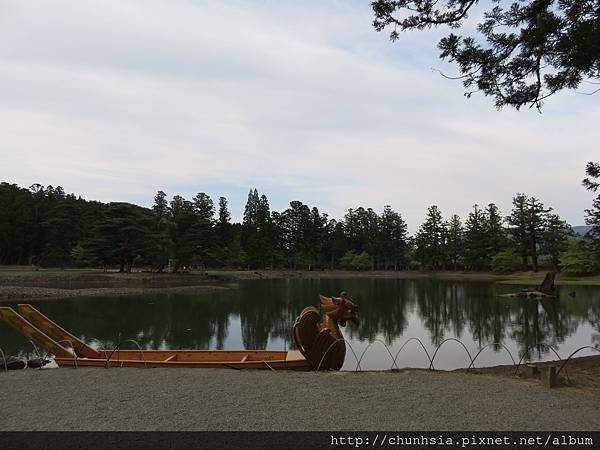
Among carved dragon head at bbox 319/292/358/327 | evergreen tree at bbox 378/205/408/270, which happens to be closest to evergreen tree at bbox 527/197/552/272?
evergreen tree at bbox 378/205/408/270

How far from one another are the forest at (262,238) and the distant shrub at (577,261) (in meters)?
0.10

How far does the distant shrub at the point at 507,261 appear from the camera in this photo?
48500 millimetres

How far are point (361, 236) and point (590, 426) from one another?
64.2 metres

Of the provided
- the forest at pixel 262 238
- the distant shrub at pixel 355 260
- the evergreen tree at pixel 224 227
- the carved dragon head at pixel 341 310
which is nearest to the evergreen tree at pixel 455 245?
the forest at pixel 262 238

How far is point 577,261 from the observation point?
128 ft

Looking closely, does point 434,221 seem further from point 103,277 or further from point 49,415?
point 49,415

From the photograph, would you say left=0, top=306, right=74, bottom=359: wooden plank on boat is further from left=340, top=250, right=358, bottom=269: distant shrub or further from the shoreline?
left=340, top=250, right=358, bottom=269: distant shrub

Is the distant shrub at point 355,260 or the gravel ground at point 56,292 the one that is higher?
the distant shrub at point 355,260

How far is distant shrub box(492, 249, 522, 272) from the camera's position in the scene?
159 ft

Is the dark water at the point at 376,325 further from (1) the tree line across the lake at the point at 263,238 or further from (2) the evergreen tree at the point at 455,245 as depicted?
(2) the evergreen tree at the point at 455,245

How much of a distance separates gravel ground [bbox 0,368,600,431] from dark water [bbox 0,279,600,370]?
15.2ft

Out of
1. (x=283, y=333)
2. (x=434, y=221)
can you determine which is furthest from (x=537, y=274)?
(x=283, y=333)

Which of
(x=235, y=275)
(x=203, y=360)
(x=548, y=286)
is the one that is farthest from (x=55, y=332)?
(x=235, y=275)

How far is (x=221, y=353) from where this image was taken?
8523mm
